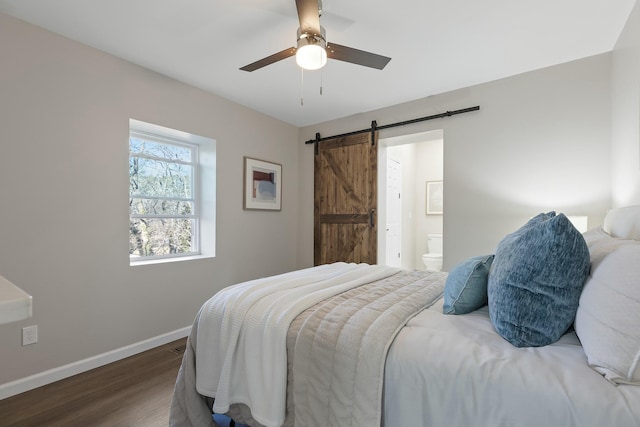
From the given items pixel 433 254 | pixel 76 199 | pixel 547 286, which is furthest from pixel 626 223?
pixel 433 254

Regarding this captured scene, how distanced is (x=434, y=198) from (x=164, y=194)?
182 inches

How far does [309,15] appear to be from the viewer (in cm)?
179

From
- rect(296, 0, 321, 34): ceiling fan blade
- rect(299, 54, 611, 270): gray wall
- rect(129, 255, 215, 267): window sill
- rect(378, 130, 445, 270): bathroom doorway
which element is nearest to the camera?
rect(296, 0, 321, 34): ceiling fan blade

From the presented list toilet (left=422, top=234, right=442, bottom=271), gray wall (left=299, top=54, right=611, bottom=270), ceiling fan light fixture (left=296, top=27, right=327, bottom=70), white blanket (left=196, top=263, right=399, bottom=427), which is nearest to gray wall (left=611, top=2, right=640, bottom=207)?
gray wall (left=299, top=54, right=611, bottom=270)

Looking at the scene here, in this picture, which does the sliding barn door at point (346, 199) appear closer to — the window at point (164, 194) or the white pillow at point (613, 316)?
the window at point (164, 194)

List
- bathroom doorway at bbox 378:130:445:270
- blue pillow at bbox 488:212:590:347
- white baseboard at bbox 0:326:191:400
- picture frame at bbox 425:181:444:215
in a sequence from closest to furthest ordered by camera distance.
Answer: blue pillow at bbox 488:212:590:347 → white baseboard at bbox 0:326:191:400 → bathroom doorway at bbox 378:130:445:270 → picture frame at bbox 425:181:444:215

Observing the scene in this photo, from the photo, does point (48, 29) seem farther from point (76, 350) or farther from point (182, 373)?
point (182, 373)

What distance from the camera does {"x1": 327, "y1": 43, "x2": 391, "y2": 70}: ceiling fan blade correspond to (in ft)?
6.25

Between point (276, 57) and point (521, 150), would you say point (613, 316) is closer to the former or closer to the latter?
point (276, 57)

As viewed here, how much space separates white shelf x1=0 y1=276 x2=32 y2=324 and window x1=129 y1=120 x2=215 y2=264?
8.27 ft

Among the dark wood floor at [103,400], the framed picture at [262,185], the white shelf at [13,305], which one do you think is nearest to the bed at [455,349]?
the dark wood floor at [103,400]

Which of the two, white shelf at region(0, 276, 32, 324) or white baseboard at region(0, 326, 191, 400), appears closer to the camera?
white shelf at region(0, 276, 32, 324)

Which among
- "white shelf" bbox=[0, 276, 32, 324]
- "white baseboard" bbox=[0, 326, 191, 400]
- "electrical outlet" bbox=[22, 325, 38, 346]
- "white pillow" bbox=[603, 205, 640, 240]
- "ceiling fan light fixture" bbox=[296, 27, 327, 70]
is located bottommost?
"white baseboard" bbox=[0, 326, 191, 400]

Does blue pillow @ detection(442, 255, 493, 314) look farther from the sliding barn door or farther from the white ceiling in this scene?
the sliding barn door
